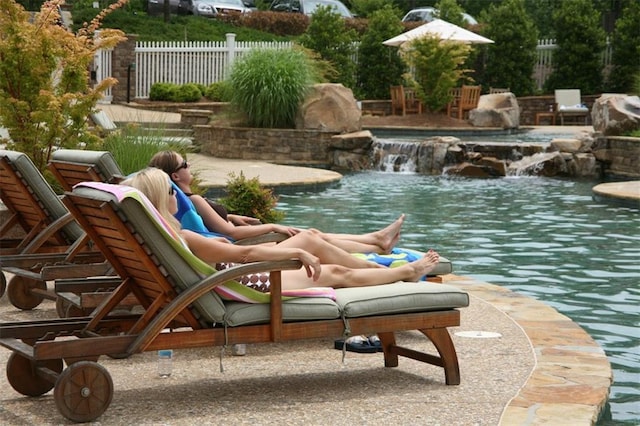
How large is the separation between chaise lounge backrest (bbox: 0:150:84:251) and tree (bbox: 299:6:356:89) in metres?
20.6

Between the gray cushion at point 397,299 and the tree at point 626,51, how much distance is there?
2610cm

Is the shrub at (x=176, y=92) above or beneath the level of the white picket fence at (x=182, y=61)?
beneath

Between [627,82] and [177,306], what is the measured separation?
27.8m

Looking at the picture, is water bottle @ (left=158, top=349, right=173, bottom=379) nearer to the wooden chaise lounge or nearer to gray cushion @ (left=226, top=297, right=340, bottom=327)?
the wooden chaise lounge

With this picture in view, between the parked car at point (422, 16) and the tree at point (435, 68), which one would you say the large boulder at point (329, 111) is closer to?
the tree at point (435, 68)

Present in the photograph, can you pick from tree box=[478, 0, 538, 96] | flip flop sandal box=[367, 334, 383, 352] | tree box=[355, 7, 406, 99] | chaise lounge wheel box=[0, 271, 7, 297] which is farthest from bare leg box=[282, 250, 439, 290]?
tree box=[478, 0, 538, 96]

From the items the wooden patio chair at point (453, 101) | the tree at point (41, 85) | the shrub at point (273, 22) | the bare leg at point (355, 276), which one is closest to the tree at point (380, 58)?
the wooden patio chair at point (453, 101)

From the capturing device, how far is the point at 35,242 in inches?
281

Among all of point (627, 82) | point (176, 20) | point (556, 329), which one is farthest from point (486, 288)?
point (176, 20)

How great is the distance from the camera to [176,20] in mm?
33812

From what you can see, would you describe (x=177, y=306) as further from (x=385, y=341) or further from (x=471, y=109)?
(x=471, y=109)

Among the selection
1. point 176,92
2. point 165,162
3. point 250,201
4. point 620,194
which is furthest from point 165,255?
point 176,92

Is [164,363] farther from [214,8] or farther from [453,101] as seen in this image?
[214,8]

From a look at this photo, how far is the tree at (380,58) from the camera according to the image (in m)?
29.5
